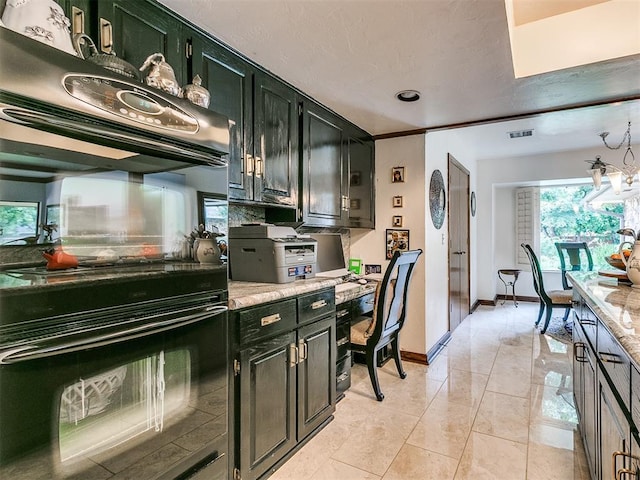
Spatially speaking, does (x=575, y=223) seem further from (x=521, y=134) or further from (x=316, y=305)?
(x=316, y=305)

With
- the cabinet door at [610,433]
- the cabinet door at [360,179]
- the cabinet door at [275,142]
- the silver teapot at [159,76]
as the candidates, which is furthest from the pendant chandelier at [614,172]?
the silver teapot at [159,76]

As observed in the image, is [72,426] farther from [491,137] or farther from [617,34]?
[491,137]

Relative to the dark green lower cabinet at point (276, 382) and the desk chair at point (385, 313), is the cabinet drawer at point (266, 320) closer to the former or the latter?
the dark green lower cabinet at point (276, 382)

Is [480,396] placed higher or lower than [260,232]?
lower

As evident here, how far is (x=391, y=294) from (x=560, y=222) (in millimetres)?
5311

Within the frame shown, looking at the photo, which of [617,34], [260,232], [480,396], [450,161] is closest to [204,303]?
[260,232]

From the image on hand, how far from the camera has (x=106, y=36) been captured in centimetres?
136

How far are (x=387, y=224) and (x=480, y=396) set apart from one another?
5.78 feet

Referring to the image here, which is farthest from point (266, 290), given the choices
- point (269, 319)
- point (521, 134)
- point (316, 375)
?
point (521, 134)

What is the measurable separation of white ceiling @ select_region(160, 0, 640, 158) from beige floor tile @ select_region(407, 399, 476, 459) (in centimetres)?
230

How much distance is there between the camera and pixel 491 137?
456 cm

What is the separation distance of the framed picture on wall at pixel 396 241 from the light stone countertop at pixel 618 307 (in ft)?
4.97

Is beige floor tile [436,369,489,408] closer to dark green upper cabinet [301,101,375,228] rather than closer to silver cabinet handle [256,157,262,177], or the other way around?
dark green upper cabinet [301,101,375,228]

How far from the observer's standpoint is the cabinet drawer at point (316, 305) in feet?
6.49
